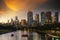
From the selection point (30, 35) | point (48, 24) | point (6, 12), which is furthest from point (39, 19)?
point (6, 12)

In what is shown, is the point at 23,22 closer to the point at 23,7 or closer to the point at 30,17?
the point at 30,17

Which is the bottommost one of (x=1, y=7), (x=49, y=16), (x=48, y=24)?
(x=48, y=24)

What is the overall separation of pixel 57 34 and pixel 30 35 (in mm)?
441

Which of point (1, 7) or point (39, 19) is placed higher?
point (1, 7)

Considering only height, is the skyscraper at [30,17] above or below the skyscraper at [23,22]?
above

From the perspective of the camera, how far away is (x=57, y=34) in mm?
2160

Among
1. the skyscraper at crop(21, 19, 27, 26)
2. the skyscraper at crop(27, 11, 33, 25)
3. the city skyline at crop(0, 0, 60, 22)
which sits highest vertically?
the city skyline at crop(0, 0, 60, 22)

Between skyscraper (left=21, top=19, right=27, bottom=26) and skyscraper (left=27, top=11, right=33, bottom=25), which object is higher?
skyscraper (left=27, top=11, right=33, bottom=25)

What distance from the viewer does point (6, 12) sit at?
223cm

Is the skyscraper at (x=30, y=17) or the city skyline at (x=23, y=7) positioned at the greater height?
the city skyline at (x=23, y=7)

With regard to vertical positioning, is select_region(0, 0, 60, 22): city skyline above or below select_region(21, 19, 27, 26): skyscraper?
above

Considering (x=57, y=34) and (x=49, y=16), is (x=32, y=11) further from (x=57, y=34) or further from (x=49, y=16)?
(x=57, y=34)

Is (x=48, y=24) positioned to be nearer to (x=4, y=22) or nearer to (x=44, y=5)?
→ (x=44, y=5)

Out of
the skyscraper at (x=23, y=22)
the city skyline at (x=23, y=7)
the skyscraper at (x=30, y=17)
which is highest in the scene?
the city skyline at (x=23, y=7)
